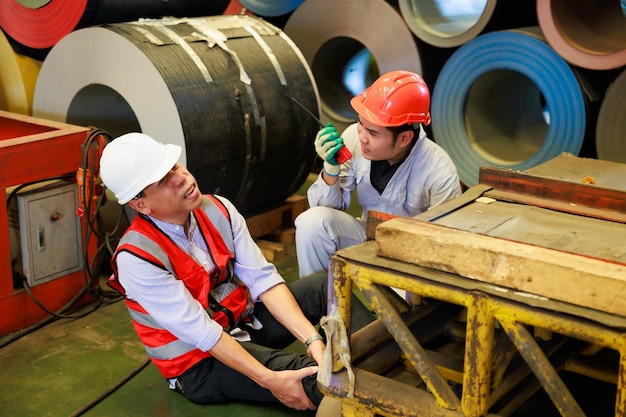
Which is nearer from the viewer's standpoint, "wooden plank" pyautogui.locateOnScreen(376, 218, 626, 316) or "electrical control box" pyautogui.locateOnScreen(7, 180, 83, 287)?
"wooden plank" pyautogui.locateOnScreen(376, 218, 626, 316)

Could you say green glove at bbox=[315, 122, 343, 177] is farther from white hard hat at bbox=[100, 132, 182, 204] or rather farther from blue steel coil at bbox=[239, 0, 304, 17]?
blue steel coil at bbox=[239, 0, 304, 17]

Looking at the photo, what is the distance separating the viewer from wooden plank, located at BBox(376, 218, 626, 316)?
1941 millimetres

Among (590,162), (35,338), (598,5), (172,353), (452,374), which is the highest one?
(598,5)

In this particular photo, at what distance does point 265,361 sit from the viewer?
281cm

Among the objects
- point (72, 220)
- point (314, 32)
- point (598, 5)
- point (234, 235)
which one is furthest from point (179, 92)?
point (598, 5)

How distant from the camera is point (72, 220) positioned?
12.4 ft

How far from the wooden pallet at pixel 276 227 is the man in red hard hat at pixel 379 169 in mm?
908

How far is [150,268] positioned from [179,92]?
1484 millimetres

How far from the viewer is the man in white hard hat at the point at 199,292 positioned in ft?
8.89

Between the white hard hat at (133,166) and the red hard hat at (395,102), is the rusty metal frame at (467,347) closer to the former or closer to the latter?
the white hard hat at (133,166)

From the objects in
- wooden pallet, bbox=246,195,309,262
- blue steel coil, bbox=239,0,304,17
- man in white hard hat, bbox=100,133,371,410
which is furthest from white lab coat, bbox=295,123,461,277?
blue steel coil, bbox=239,0,304,17

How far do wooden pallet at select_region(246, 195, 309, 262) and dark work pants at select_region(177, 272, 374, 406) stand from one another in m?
1.24

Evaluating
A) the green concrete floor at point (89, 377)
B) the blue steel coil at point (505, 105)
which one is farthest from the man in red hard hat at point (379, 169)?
the blue steel coil at point (505, 105)

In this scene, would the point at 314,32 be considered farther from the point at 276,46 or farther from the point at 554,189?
the point at 554,189
